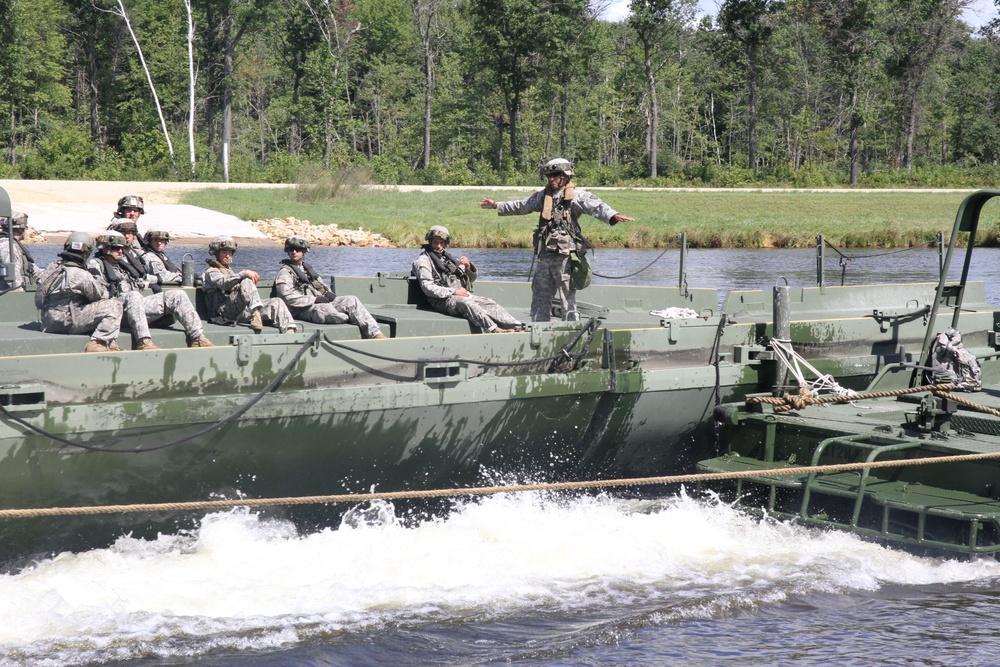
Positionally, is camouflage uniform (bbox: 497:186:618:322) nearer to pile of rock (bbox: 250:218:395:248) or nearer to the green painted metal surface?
the green painted metal surface

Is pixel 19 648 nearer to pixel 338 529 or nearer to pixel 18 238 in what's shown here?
pixel 338 529

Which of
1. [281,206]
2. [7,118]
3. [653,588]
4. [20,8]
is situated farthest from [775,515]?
[7,118]

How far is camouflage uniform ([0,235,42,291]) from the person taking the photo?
9.88 meters

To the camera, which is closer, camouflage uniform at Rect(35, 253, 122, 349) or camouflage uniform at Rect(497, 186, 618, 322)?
camouflage uniform at Rect(35, 253, 122, 349)

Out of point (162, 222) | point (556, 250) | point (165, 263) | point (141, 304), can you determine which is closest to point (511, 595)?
point (141, 304)

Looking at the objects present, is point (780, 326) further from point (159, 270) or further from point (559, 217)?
point (159, 270)

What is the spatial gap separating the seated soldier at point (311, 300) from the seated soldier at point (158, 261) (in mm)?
1837

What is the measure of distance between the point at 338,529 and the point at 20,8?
170ft

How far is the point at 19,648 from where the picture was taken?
6.70 m

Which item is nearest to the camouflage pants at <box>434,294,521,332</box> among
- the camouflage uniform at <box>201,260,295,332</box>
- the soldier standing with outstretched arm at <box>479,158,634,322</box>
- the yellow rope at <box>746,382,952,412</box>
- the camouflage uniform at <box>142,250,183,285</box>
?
the soldier standing with outstretched arm at <box>479,158,634,322</box>

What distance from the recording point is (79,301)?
848 centimetres

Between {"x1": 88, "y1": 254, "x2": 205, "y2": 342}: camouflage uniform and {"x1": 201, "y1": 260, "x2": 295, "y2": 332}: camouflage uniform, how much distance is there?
42 cm

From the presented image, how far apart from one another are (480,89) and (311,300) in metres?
56.6

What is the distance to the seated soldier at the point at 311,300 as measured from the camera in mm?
9430
